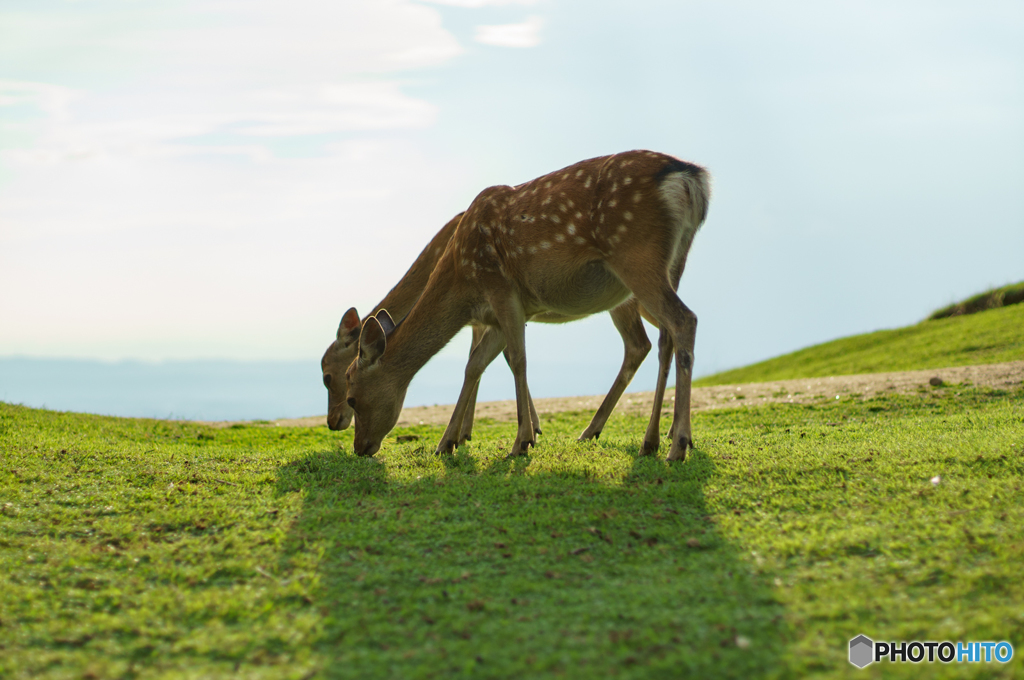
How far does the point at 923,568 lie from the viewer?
350 cm

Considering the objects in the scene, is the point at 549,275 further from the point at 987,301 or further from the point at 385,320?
the point at 987,301

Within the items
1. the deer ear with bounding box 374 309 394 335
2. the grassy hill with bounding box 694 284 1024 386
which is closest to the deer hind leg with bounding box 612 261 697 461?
the deer ear with bounding box 374 309 394 335

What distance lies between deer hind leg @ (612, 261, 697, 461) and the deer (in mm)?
1498

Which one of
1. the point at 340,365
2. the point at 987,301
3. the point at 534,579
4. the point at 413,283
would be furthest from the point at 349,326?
the point at 987,301

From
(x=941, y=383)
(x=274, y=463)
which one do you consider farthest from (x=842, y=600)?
(x=941, y=383)

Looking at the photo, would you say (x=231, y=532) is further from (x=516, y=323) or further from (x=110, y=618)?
(x=516, y=323)

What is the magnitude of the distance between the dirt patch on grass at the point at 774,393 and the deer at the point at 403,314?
7.10ft

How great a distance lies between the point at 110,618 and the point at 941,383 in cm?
960

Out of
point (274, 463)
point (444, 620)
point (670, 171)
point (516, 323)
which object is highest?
point (670, 171)

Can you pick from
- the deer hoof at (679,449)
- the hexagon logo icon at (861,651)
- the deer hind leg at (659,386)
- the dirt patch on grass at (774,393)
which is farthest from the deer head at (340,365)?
the hexagon logo icon at (861,651)

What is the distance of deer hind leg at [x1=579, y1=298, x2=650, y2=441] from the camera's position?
7.56 m

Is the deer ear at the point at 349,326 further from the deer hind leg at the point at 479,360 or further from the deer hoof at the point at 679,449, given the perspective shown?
the deer hoof at the point at 679,449

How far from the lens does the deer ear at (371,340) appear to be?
6938 mm

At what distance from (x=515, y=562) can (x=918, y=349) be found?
45.4 feet
